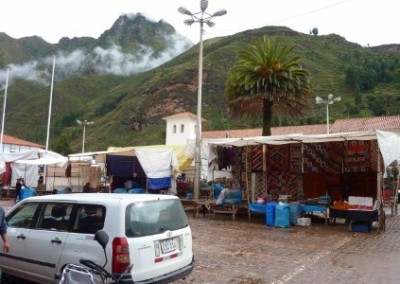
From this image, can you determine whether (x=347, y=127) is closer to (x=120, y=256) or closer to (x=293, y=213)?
(x=293, y=213)

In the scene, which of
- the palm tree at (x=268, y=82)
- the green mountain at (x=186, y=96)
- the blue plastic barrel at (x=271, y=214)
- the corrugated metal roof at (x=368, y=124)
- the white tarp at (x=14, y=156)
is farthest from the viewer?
the green mountain at (x=186, y=96)

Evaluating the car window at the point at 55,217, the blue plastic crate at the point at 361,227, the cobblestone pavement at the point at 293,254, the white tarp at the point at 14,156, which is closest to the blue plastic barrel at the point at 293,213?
the cobblestone pavement at the point at 293,254

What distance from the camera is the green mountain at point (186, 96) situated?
75438 millimetres

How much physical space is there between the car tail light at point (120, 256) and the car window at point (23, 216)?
6.14 ft

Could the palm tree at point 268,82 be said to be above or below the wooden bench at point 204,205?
above

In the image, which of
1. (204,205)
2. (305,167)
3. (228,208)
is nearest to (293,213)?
(305,167)

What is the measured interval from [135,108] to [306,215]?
7862 centimetres

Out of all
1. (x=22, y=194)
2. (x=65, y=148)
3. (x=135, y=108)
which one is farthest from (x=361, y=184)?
(x=135, y=108)

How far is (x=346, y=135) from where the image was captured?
13891mm

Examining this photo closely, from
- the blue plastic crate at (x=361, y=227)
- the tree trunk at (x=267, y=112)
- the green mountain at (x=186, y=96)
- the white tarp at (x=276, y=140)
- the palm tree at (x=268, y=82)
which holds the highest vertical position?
the green mountain at (x=186, y=96)

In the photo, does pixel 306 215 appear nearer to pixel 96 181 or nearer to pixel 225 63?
pixel 96 181

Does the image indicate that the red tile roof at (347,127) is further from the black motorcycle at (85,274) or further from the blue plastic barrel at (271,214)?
the black motorcycle at (85,274)

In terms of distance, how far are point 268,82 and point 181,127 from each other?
4098 centimetres

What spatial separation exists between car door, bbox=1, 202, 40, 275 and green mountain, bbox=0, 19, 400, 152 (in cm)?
6135
